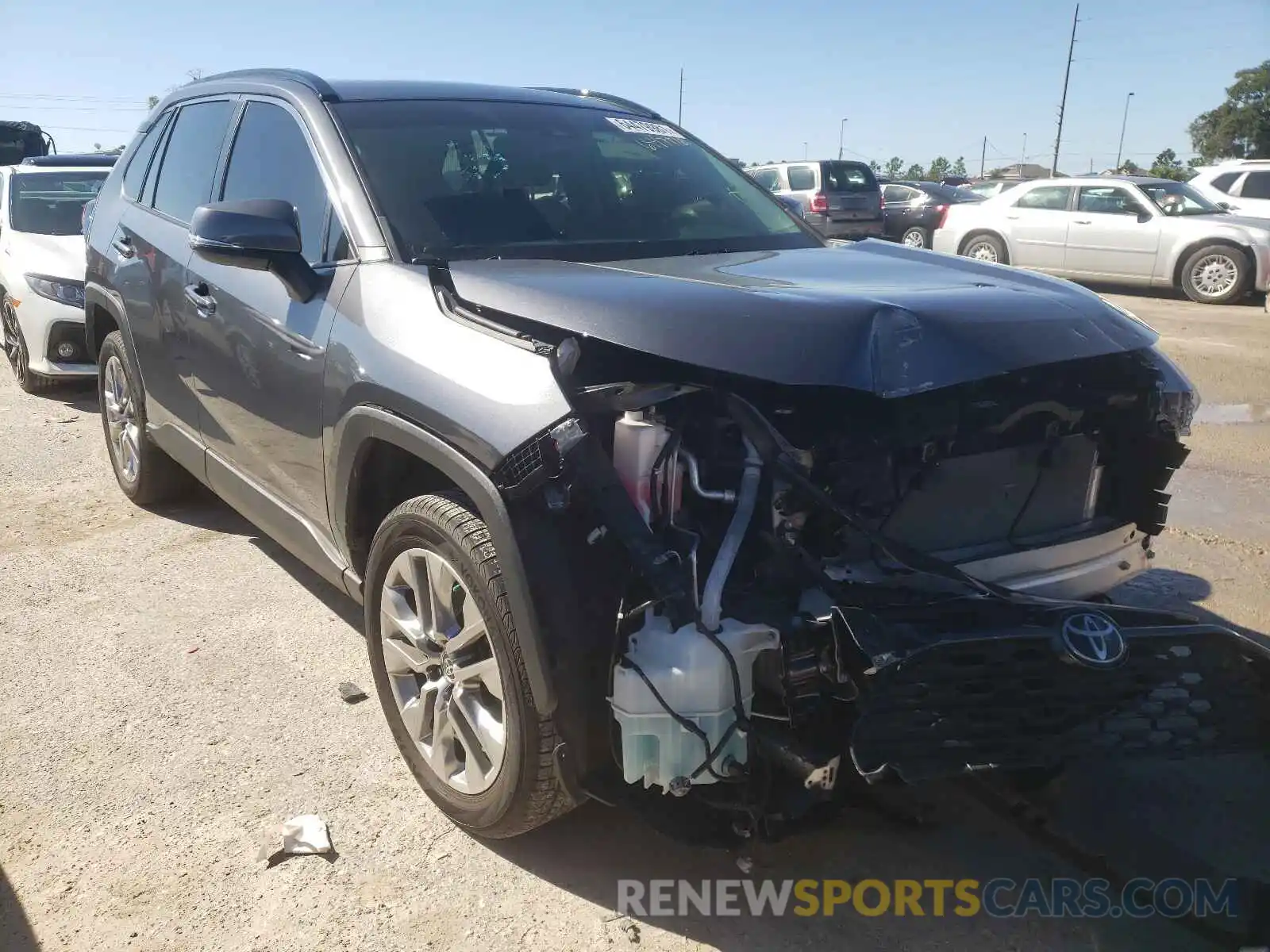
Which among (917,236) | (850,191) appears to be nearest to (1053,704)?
(850,191)

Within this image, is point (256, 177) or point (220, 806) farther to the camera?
point (256, 177)

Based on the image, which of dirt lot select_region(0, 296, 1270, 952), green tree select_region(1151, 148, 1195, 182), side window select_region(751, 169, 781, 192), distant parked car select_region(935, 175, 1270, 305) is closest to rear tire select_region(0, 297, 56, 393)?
dirt lot select_region(0, 296, 1270, 952)

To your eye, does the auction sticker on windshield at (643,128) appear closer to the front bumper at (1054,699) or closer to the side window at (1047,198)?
the front bumper at (1054,699)

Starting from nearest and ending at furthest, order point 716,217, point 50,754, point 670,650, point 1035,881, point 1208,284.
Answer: point 670,650 < point 1035,881 < point 50,754 < point 716,217 < point 1208,284

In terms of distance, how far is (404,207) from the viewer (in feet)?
9.91

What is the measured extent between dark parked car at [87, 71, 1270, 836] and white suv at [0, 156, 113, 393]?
498cm

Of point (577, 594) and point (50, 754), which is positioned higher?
point (577, 594)

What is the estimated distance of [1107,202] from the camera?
1364 centimetres

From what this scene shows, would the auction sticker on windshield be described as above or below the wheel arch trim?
above

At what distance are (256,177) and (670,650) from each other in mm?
2582

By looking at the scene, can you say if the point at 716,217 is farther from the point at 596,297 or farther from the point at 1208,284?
the point at 1208,284

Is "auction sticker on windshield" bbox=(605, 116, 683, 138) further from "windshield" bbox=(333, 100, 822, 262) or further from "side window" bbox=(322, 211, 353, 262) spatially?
"side window" bbox=(322, 211, 353, 262)

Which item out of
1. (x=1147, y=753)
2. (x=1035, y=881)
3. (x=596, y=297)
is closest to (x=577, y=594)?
(x=596, y=297)

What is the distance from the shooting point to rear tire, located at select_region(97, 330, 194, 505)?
4.88 metres
